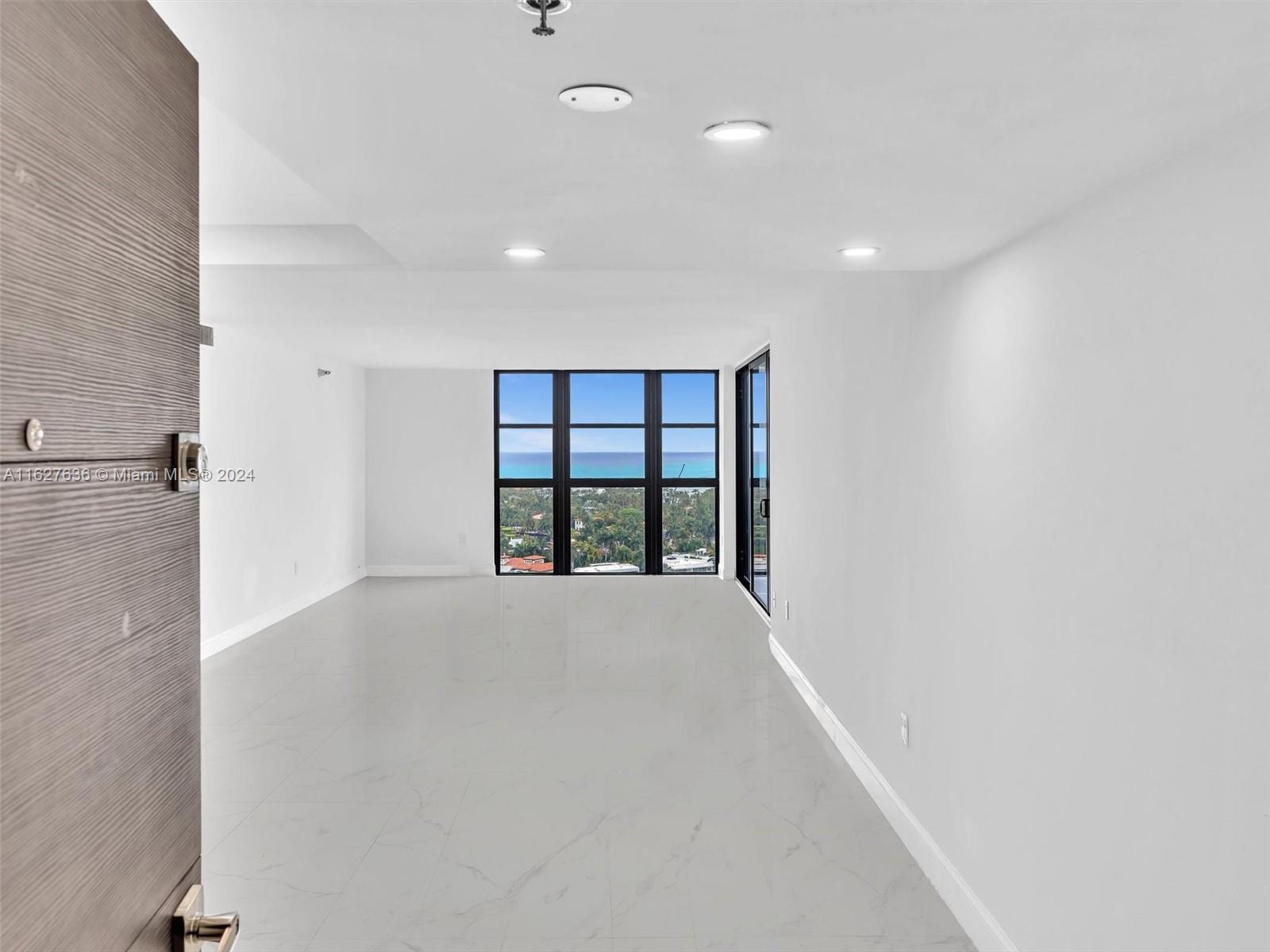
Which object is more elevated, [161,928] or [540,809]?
[161,928]

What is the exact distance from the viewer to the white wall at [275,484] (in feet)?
20.8

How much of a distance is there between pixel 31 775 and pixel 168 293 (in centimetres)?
51

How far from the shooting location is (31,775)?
26.9 inches

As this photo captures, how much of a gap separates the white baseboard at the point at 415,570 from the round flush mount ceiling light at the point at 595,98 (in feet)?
29.3

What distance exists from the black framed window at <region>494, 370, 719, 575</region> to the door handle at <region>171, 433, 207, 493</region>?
908 cm

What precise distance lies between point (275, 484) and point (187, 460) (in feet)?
22.9

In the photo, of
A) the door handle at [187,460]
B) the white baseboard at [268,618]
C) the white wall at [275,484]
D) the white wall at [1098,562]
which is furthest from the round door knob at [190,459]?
the white baseboard at [268,618]

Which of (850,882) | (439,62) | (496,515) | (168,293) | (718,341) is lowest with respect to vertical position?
(850,882)

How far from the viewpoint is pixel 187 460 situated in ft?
3.22

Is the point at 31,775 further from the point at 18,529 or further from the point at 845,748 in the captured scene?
the point at 845,748

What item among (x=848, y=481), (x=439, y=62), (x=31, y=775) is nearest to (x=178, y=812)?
(x=31, y=775)

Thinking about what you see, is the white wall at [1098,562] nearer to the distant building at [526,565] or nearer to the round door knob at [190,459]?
the round door knob at [190,459]

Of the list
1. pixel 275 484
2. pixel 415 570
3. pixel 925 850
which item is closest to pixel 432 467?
pixel 415 570

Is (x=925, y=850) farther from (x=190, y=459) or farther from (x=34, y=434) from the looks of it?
(x=34, y=434)
